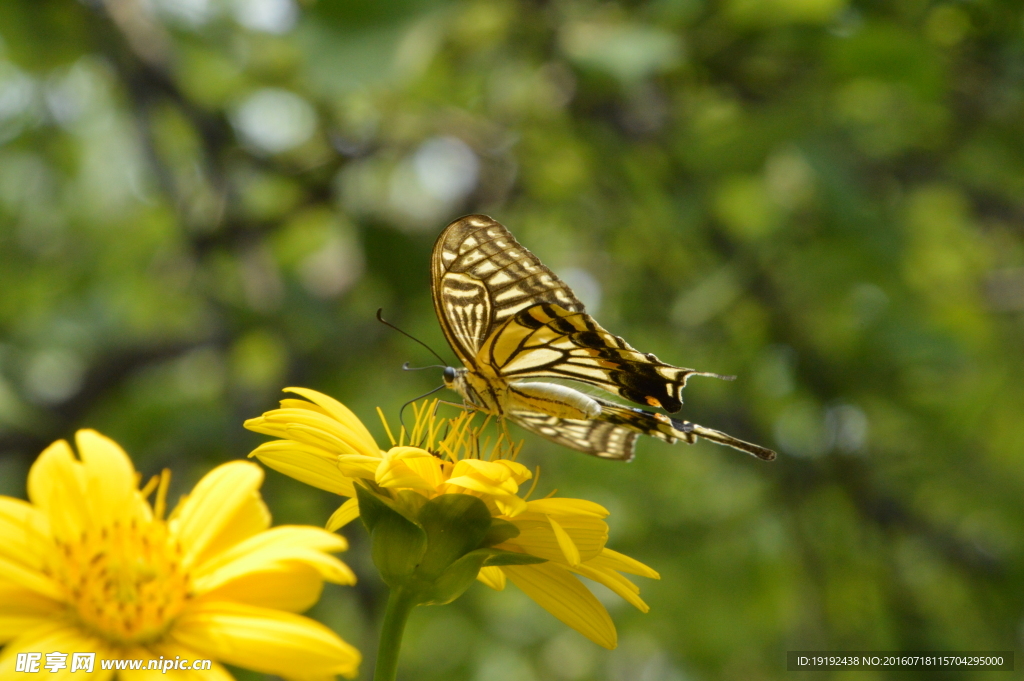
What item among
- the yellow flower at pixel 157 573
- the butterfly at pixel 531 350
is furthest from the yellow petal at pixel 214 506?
the butterfly at pixel 531 350

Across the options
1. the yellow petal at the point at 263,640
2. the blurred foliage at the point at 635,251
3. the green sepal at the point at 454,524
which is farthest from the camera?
the blurred foliage at the point at 635,251

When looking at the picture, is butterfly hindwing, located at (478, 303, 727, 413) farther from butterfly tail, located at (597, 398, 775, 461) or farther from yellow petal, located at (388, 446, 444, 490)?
yellow petal, located at (388, 446, 444, 490)

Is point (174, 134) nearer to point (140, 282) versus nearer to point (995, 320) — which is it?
point (140, 282)

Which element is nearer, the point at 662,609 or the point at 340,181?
the point at 340,181

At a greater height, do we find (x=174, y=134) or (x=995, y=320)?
(x=174, y=134)

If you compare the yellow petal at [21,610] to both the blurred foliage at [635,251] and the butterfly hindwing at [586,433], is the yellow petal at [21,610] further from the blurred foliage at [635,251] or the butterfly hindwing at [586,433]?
the blurred foliage at [635,251]

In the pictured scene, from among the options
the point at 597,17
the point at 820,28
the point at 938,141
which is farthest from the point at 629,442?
the point at 938,141

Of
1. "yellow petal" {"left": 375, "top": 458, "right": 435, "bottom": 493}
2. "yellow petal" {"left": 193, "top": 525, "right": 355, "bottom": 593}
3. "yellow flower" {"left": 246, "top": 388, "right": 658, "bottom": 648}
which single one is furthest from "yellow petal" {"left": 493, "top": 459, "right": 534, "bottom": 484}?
"yellow petal" {"left": 193, "top": 525, "right": 355, "bottom": 593}
